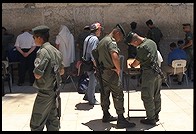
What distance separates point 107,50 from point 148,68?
732 millimetres

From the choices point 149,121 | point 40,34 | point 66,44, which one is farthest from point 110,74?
point 66,44

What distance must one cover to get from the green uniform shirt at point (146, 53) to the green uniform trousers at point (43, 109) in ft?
5.08

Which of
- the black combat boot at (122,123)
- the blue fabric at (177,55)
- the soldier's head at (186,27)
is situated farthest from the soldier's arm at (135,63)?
the soldier's head at (186,27)

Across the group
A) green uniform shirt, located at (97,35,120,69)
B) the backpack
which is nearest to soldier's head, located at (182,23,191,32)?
Answer: the backpack

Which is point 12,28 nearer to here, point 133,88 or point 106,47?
point 133,88

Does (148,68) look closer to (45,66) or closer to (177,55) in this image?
(45,66)

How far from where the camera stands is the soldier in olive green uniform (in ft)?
14.1

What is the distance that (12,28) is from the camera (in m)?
9.66

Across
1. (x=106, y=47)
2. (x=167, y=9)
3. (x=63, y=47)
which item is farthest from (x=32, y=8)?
(x=106, y=47)

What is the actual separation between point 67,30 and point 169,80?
123 inches

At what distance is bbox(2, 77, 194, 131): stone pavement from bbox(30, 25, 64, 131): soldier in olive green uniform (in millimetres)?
894

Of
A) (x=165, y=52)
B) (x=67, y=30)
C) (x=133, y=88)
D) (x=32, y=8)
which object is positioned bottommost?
(x=133, y=88)

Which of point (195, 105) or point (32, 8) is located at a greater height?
point (32, 8)

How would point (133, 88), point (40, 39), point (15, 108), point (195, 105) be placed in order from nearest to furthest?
point (40, 39), point (195, 105), point (15, 108), point (133, 88)
